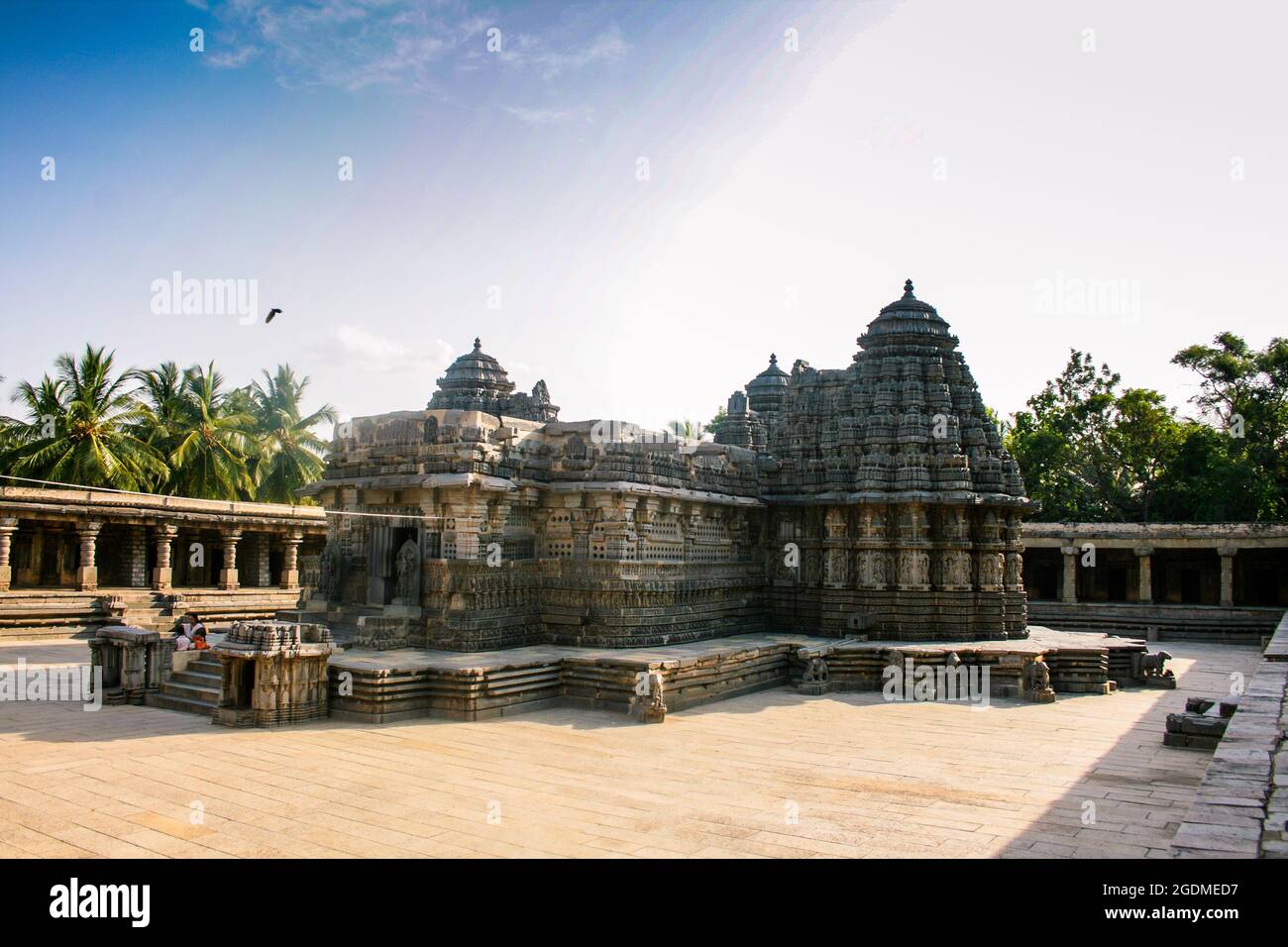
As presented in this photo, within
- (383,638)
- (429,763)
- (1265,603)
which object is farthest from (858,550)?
(1265,603)

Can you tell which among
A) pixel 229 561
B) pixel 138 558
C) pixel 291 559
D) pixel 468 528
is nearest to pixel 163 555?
pixel 138 558

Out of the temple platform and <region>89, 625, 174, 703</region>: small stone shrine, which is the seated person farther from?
the temple platform

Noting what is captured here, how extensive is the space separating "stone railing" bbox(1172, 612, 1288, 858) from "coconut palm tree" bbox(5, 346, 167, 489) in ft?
84.5

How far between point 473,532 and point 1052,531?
2132 centimetres

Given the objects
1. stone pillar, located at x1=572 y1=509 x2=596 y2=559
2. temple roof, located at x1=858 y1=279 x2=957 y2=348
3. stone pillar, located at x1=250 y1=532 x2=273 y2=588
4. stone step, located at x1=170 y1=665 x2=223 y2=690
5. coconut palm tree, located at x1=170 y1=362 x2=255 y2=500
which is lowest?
stone step, located at x1=170 y1=665 x2=223 y2=690

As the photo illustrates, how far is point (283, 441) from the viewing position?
36.1 meters

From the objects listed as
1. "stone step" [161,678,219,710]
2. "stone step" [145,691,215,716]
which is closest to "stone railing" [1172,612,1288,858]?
"stone step" [145,691,215,716]

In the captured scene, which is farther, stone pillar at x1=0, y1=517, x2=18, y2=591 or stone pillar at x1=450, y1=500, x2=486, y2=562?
stone pillar at x1=0, y1=517, x2=18, y2=591

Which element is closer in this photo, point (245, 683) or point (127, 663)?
point (245, 683)

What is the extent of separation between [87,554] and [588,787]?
1946cm

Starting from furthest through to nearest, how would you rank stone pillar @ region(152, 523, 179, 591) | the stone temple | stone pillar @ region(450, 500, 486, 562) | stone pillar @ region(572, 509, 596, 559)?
stone pillar @ region(152, 523, 179, 591), stone pillar @ region(572, 509, 596, 559), the stone temple, stone pillar @ region(450, 500, 486, 562)

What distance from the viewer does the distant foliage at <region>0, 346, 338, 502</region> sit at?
2545 centimetres

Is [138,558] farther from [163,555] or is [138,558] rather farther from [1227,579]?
[1227,579]
